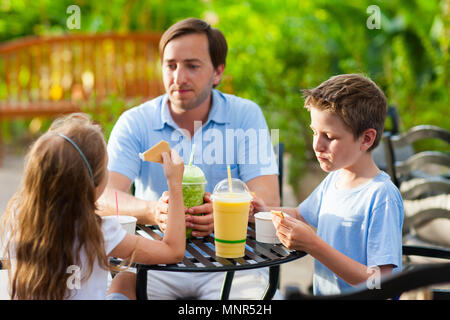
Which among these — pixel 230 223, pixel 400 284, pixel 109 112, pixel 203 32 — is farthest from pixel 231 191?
pixel 109 112

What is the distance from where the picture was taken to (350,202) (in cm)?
196

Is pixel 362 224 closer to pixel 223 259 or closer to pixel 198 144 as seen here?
pixel 223 259

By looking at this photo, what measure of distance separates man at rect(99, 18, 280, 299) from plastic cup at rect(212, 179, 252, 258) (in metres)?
0.60

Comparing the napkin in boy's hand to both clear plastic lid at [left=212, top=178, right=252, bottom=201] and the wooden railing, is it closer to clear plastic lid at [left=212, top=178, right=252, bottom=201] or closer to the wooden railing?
clear plastic lid at [left=212, top=178, right=252, bottom=201]

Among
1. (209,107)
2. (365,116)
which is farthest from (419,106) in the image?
(365,116)

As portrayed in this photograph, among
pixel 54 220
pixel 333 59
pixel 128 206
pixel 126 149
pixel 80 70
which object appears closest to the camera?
pixel 54 220

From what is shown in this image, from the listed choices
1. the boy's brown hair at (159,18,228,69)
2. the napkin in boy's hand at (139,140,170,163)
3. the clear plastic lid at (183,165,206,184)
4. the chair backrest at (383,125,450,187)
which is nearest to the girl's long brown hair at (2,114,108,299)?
the napkin in boy's hand at (139,140,170,163)

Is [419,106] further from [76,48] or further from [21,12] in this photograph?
[21,12]

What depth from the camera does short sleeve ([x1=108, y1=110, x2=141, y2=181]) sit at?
2605 mm

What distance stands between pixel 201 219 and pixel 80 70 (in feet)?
21.2

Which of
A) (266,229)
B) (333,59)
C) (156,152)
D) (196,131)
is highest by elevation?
(333,59)

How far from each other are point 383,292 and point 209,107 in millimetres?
1713

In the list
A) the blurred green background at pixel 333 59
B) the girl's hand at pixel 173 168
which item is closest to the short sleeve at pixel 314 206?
the girl's hand at pixel 173 168

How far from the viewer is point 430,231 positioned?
3010mm
